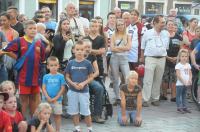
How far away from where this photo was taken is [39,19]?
30.6 feet

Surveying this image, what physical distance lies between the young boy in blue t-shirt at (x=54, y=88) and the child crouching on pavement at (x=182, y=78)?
121 inches

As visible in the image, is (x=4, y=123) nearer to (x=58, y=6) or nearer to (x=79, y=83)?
(x=79, y=83)

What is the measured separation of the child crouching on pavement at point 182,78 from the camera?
946 cm

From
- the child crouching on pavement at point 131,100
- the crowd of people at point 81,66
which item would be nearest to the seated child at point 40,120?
the crowd of people at point 81,66

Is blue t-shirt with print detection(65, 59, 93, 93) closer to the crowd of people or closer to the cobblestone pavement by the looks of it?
the crowd of people

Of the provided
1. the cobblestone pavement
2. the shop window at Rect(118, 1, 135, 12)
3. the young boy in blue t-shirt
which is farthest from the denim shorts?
the shop window at Rect(118, 1, 135, 12)

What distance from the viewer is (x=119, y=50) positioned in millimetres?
9367

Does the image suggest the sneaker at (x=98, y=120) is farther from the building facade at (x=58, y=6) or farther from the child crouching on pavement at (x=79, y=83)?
the building facade at (x=58, y=6)

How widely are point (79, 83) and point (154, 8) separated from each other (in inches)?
1076

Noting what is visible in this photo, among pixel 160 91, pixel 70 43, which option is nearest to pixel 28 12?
pixel 160 91

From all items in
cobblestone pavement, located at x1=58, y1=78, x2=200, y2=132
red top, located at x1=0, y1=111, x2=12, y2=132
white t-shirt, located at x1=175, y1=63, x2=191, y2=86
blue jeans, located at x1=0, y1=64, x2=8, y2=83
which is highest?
blue jeans, located at x1=0, y1=64, x2=8, y2=83

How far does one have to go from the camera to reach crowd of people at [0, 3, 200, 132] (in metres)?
7.29

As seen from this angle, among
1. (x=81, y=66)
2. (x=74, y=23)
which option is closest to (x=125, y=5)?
(x=74, y=23)

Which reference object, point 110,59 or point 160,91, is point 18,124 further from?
point 160,91
